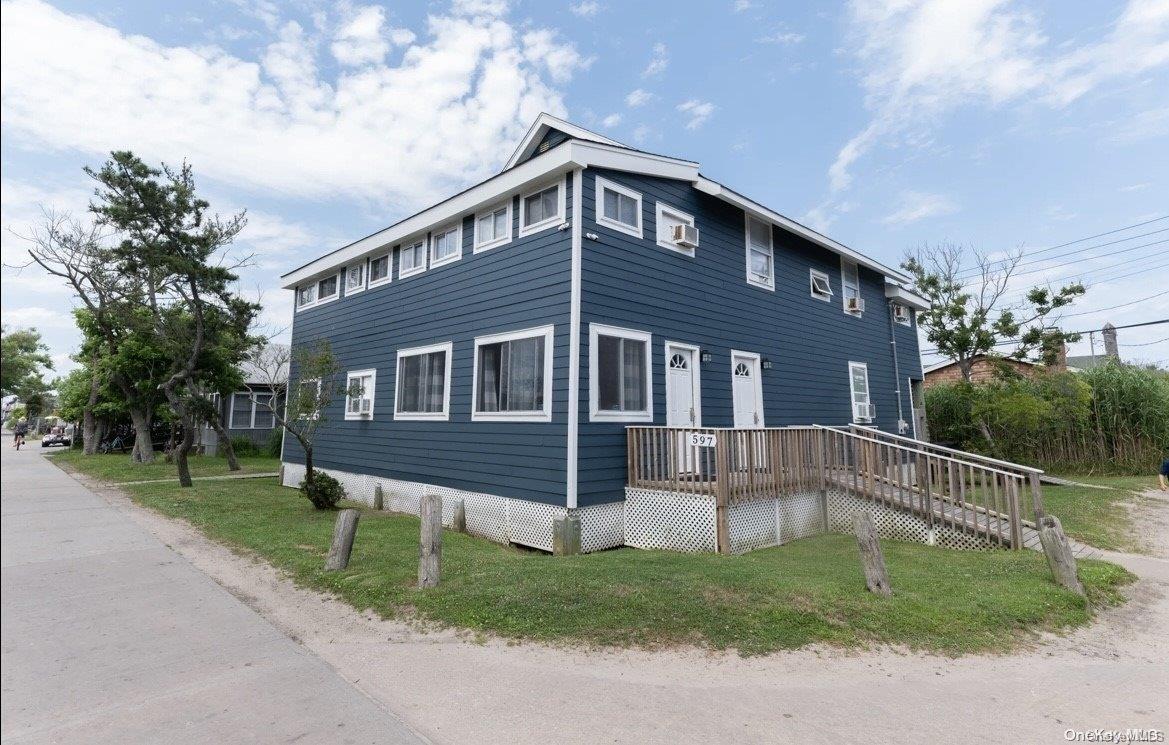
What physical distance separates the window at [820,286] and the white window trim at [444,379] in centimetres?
877

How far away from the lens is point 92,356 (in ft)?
73.3

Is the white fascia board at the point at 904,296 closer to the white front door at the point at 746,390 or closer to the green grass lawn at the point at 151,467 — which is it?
the white front door at the point at 746,390

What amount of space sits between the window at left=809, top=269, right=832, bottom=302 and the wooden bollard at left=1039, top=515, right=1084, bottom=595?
825cm

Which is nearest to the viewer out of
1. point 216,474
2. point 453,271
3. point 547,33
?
point 453,271

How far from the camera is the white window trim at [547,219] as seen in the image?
829 centimetres

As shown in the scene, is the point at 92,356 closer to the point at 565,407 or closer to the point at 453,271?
the point at 453,271

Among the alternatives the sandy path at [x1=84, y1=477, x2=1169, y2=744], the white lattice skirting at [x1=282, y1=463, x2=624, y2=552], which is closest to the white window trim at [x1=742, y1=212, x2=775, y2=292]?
the white lattice skirting at [x1=282, y1=463, x2=624, y2=552]

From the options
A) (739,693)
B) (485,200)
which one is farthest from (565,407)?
(739,693)

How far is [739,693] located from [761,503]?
4875mm

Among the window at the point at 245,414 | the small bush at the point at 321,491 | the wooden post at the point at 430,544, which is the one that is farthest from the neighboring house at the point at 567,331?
the window at the point at 245,414

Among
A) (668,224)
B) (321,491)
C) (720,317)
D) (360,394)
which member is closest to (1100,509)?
(720,317)

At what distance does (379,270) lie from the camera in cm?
1260

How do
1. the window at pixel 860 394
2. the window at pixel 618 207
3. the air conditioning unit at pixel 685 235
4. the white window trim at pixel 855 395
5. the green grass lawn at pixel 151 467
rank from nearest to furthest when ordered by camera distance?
the window at pixel 618 207 < the air conditioning unit at pixel 685 235 < the white window trim at pixel 855 395 < the window at pixel 860 394 < the green grass lawn at pixel 151 467

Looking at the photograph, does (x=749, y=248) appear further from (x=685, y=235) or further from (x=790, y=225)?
(x=685, y=235)
